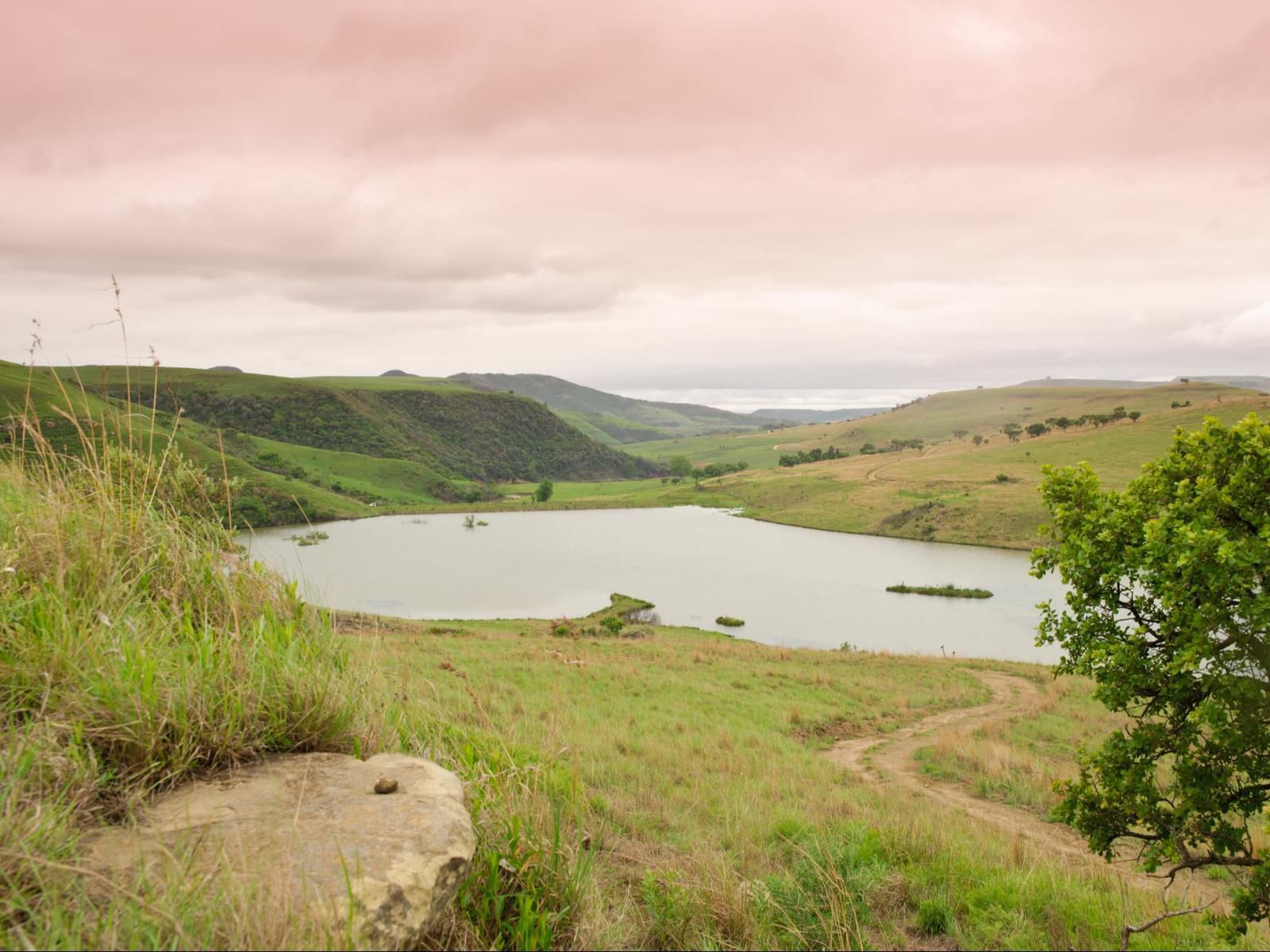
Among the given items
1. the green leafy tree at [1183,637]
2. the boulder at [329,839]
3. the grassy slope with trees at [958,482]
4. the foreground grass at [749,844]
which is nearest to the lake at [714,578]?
the grassy slope with trees at [958,482]

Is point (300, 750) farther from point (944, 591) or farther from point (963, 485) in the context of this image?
point (963, 485)

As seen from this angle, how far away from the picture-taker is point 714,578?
63.4 metres

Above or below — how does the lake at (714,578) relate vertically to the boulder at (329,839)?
below

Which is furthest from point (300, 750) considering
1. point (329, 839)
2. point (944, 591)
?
point (944, 591)

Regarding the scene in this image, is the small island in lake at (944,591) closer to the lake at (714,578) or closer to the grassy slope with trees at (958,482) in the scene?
the lake at (714,578)

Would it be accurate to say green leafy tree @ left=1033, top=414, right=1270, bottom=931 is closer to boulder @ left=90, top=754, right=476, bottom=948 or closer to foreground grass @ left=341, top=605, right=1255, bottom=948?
foreground grass @ left=341, top=605, right=1255, bottom=948

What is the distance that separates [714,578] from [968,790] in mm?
50988

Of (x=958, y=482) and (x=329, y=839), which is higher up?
(x=329, y=839)

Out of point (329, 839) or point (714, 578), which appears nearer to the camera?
point (329, 839)

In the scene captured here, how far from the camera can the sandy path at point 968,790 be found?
27.5 feet

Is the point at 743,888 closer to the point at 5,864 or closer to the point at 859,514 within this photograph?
the point at 5,864

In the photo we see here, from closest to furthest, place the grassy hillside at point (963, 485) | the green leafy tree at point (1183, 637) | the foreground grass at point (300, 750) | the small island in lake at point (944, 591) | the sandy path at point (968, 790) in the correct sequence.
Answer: the foreground grass at point (300, 750) → the green leafy tree at point (1183, 637) → the sandy path at point (968, 790) → the small island in lake at point (944, 591) → the grassy hillside at point (963, 485)

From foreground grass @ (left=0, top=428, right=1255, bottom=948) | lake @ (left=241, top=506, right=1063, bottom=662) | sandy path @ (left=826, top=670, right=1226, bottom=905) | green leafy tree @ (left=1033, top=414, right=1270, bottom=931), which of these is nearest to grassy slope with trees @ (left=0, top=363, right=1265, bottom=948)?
foreground grass @ (left=0, top=428, right=1255, bottom=948)

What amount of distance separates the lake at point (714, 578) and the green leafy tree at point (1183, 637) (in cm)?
2928
